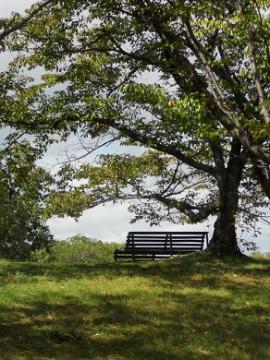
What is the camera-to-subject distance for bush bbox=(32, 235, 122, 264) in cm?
6125

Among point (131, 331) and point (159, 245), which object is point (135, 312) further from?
point (159, 245)

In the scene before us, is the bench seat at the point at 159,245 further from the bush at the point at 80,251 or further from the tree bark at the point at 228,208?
the bush at the point at 80,251

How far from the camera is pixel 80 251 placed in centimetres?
6719

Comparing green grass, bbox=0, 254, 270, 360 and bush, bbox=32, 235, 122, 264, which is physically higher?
bush, bbox=32, 235, 122, 264

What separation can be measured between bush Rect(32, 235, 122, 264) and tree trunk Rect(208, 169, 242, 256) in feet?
127

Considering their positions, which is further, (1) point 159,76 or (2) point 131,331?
(1) point 159,76

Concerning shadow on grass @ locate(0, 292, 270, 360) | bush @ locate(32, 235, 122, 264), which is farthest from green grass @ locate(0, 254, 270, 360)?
bush @ locate(32, 235, 122, 264)

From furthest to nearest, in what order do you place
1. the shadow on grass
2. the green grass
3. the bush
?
the bush → the green grass → the shadow on grass

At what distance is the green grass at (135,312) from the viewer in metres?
10.2

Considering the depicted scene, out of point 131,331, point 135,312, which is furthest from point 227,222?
point 131,331

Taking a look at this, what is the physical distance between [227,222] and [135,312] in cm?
798

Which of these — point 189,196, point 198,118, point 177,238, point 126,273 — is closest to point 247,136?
point 198,118

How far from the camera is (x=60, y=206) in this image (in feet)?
70.4

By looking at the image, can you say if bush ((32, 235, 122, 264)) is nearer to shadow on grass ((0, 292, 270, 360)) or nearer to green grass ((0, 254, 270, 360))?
green grass ((0, 254, 270, 360))
